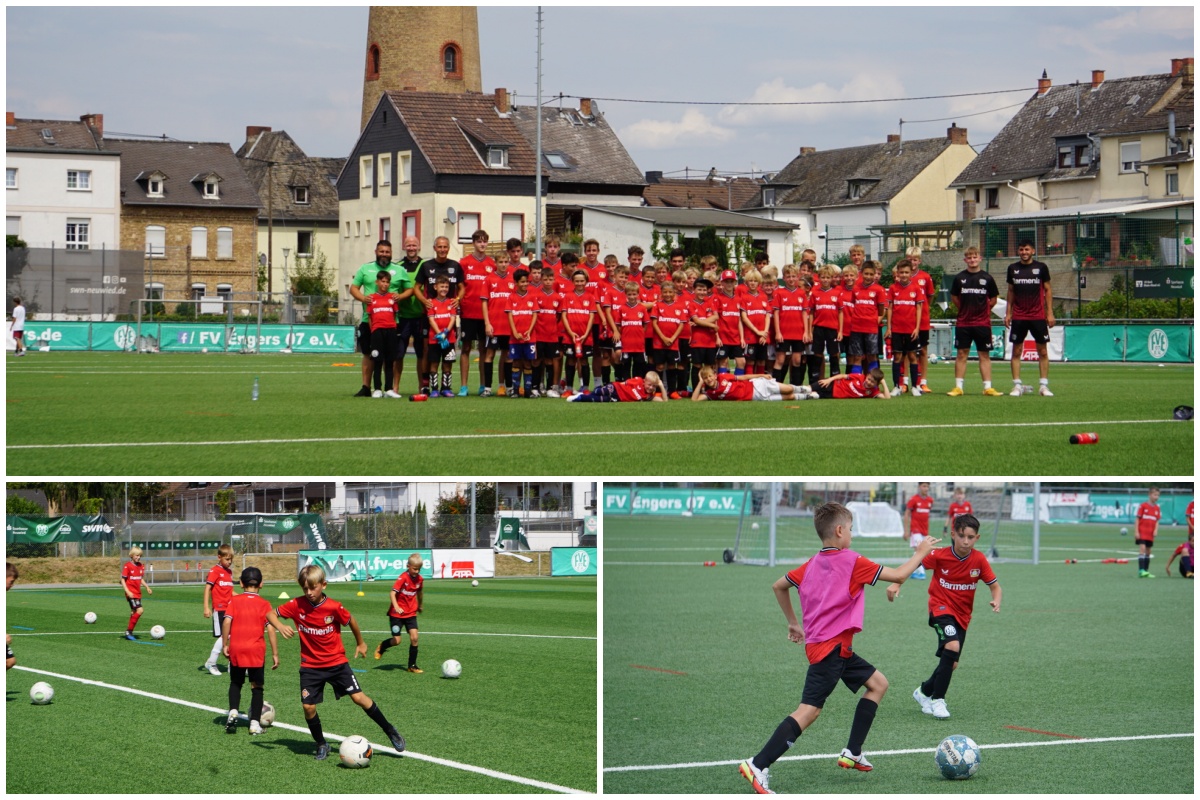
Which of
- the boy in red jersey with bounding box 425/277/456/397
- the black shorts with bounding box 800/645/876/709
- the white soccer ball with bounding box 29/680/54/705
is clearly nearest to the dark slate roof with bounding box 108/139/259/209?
the boy in red jersey with bounding box 425/277/456/397

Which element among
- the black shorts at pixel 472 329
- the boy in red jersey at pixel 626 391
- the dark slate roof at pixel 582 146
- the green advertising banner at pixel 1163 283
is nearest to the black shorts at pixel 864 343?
the boy in red jersey at pixel 626 391

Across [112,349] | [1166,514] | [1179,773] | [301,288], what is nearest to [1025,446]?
[1179,773]

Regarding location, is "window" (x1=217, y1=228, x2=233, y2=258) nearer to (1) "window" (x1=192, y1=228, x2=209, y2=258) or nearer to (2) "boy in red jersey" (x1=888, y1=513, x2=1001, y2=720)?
(1) "window" (x1=192, y1=228, x2=209, y2=258)

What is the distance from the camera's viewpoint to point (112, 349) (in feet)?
132

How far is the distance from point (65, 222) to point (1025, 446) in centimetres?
7139

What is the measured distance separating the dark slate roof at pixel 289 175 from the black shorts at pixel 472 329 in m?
73.0

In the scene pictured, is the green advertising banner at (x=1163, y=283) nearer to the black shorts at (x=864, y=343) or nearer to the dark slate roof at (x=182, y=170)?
the black shorts at (x=864, y=343)

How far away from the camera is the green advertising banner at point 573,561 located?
12.6 m

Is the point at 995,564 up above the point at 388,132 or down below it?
below

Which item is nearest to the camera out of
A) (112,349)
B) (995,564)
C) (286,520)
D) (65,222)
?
(286,520)

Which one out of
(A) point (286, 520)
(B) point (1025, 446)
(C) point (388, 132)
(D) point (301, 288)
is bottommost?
(A) point (286, 520)

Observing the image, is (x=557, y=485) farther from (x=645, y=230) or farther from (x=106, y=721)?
(x=645, y=230)

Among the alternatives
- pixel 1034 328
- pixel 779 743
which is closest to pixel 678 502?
pixel 1034 328

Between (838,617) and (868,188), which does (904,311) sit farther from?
(868,188)
